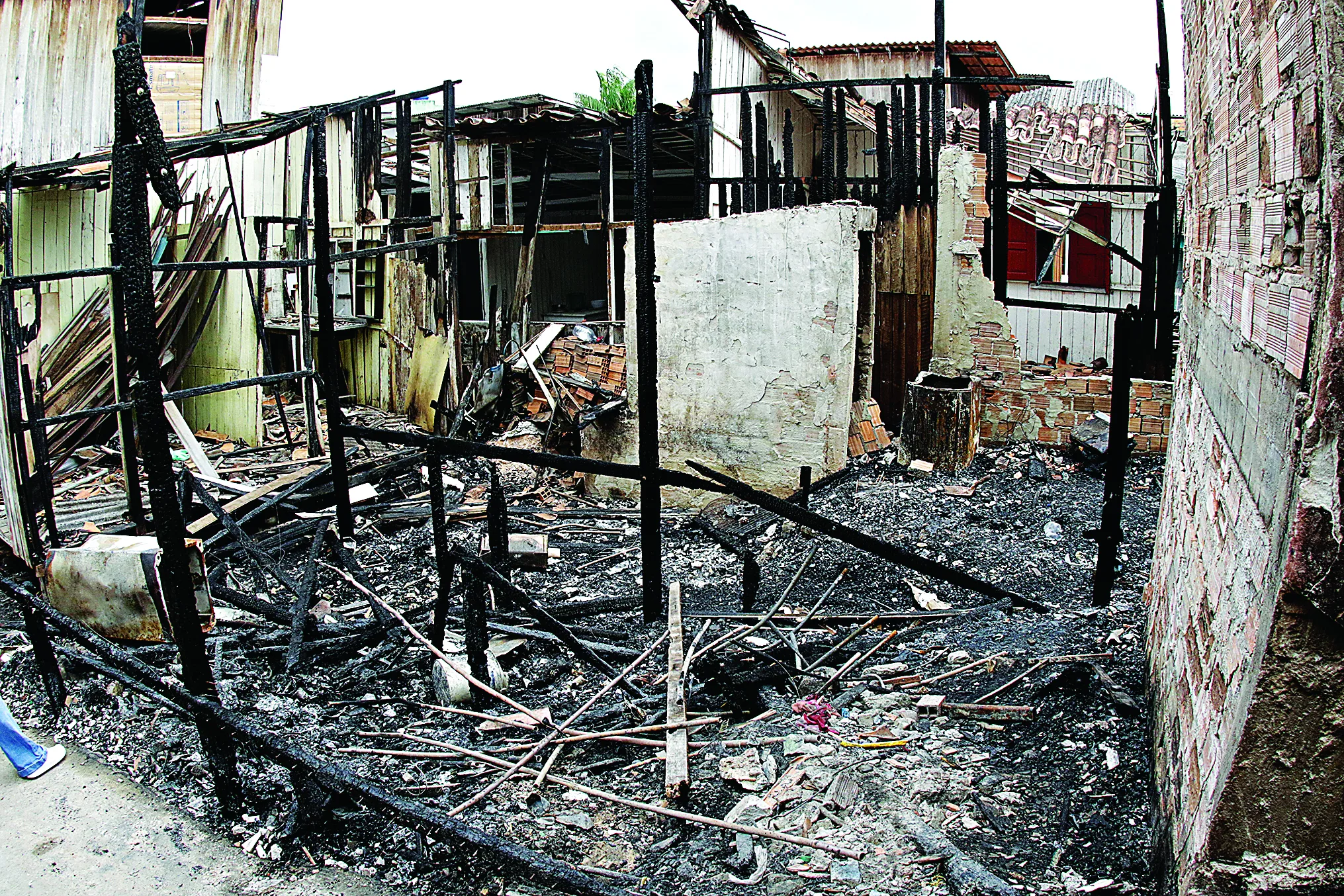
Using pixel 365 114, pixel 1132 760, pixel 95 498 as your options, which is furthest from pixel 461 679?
pixel 365 114

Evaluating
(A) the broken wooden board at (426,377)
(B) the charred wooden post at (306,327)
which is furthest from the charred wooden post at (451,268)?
(B) the charred wooden post at (306,327)

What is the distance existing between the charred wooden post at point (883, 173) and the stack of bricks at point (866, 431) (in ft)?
6.10

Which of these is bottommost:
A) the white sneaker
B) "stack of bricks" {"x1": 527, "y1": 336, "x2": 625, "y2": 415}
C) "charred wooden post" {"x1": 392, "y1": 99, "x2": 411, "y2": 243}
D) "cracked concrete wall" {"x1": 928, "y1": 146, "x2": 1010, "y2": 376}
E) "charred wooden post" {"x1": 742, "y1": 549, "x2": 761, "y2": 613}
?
the white sneaker

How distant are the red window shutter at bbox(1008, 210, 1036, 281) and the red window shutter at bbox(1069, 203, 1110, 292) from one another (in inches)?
22.8

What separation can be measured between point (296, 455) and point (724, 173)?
6832 mm

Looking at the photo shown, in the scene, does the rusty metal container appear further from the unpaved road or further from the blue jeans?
the unpaved road

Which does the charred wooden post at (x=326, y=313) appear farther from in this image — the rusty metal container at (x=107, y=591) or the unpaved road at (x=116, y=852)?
the unpaved road at (x=116, y=852)

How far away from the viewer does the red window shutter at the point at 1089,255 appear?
1570 centimetres

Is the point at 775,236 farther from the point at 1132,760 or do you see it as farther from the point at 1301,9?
the point at 1301,9

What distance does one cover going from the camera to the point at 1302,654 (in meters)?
1.88

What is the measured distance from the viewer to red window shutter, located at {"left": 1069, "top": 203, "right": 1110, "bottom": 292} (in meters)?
15.7

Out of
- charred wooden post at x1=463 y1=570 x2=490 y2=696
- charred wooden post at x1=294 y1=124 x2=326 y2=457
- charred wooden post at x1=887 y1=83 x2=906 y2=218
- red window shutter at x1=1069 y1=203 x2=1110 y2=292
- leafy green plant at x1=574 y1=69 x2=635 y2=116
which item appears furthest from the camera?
leafy green plant at x1=574 y1=69 x2=635 y2=116

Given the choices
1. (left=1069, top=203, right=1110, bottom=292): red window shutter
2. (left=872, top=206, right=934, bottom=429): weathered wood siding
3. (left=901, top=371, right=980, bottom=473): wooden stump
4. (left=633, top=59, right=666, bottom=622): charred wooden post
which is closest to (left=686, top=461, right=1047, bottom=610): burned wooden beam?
(left=633, top=59, right=666, bottom=622): charred wooden post

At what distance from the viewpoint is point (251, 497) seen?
28.0ft
